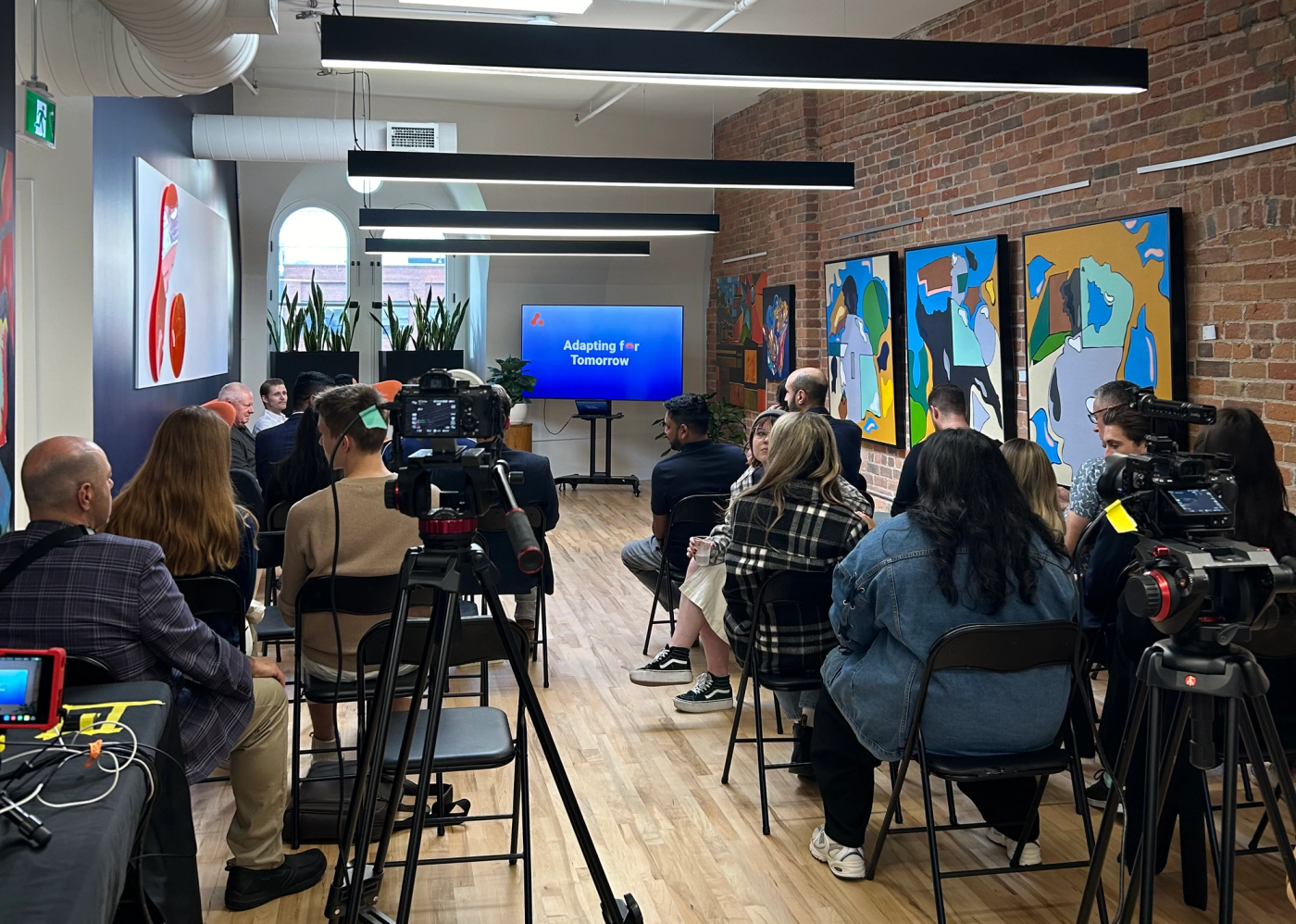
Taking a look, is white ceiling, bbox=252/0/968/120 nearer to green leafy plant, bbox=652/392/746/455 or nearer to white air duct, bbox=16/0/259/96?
white air duct, bbox=16/0/259/96

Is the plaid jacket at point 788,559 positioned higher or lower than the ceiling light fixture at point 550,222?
lower

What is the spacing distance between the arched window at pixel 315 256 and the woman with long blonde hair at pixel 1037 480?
A: 8.88 metres

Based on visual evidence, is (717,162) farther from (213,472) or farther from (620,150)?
(620,150)

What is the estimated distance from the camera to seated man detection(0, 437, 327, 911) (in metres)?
2.35

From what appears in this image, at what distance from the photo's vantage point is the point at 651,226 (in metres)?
7.46

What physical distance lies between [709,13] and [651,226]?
137 centimetres

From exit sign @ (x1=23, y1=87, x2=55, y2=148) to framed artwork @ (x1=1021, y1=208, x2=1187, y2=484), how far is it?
15.4ft

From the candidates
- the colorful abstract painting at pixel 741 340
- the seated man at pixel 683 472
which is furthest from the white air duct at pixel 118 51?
the colorful abstract painting at pixel 741 340

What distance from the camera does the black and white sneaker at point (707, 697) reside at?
4.47m

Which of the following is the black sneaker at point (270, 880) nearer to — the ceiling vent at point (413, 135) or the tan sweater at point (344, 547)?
the tan sweater at point (344, 547)

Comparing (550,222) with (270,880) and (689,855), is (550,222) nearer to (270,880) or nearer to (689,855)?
(689,855)

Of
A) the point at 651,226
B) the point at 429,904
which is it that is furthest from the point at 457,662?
the point at 651,226

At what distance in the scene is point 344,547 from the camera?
325 cm

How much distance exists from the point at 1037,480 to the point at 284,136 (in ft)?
21.4
